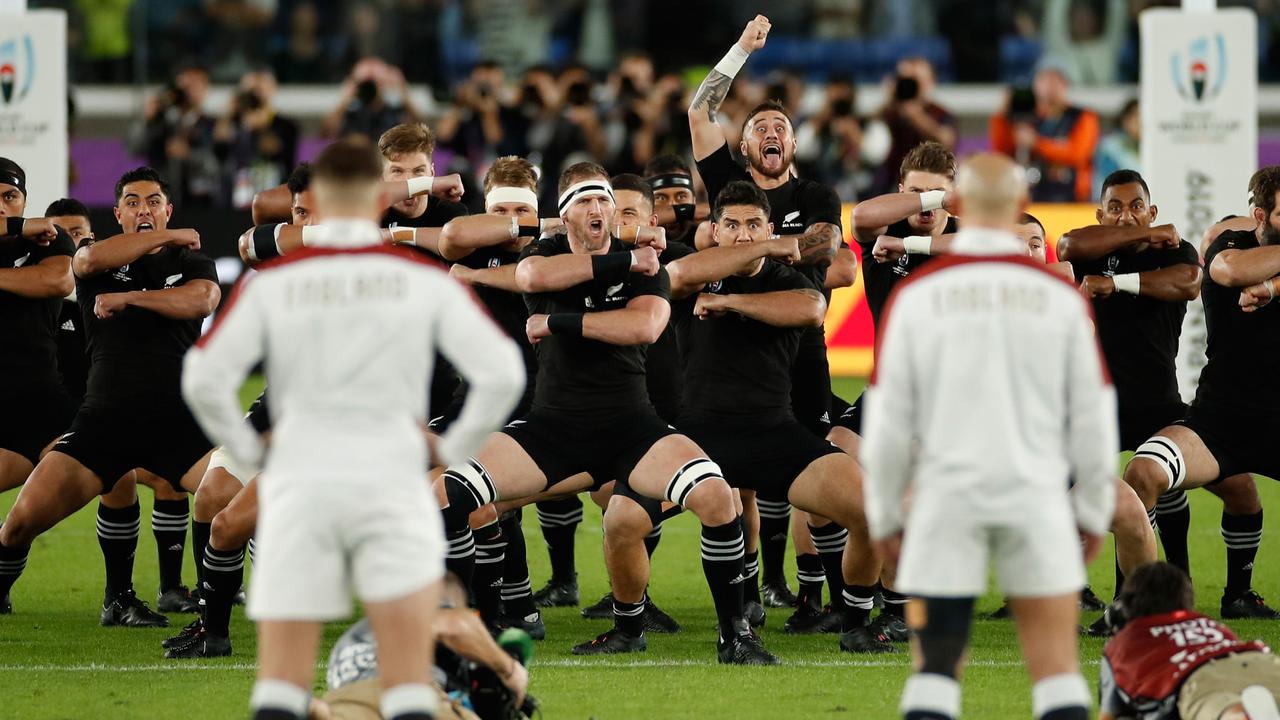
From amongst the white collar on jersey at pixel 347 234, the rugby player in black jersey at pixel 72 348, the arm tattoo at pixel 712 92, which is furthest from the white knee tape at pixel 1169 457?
the rugby player in black jersey at pixel 72 348

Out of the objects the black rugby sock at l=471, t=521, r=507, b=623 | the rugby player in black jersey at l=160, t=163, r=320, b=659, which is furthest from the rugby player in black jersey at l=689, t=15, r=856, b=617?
the rugby player in black jersey at l=160, t=163, r=320, b=659

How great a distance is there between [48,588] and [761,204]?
477cm

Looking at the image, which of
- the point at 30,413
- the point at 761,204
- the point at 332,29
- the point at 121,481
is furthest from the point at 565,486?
the point at 332,29

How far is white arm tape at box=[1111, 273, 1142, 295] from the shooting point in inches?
371

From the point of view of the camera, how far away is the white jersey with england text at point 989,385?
18.4ft

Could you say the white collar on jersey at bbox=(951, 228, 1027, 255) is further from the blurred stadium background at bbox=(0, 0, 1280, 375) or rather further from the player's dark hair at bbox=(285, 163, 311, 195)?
the blurred stadium background at bbox=(0, 0, 1280, 375)

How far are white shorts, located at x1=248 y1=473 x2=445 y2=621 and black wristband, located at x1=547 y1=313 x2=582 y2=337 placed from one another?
3276mm

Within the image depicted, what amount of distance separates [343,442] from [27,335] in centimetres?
532

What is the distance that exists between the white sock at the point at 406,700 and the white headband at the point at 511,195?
463 cm

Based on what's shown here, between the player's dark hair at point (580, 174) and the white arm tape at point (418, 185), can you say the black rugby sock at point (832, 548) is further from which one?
the white arm tape at point (418, 185)

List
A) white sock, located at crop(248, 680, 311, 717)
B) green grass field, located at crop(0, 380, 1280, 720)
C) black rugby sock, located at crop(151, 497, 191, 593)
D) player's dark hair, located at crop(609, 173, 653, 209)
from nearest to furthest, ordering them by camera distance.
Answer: white sock, located at crop(248, 680, 311, 717)
green grass field, located at crop(0, 380, 1280, 720)
player's dark hair, located at crop(609, 173, 653, 209)
black rugby sock, located at crop(151, 497, 191, 593)

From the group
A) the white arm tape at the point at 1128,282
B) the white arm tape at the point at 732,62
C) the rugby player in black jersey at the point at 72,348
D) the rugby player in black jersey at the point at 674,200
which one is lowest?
the rugby player in black jersey at the point at 72,348

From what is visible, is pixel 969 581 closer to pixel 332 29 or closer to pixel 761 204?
pixel 761 204

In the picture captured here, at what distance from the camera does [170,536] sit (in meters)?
10.2
